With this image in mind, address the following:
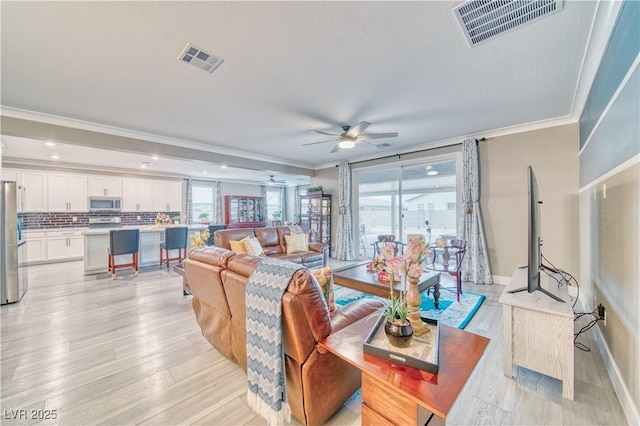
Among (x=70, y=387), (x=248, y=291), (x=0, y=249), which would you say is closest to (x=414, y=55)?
(x=248, y=291)

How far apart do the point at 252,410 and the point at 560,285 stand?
9.16 feet

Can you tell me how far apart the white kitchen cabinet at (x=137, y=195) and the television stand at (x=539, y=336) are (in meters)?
8.86

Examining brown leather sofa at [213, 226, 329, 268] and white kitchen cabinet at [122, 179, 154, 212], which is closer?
brown leather sofa at [213, 226, 329, 268]

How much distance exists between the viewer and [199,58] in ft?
7.24

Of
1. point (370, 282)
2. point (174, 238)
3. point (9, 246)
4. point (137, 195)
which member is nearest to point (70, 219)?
point (137, 195)

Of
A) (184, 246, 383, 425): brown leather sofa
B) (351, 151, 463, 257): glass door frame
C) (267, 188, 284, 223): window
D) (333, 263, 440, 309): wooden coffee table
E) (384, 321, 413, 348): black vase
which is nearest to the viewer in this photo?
(384, 321, 413, 348): black vase

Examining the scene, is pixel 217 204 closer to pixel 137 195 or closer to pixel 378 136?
pixel 137 195

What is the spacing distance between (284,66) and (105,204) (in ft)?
24.2

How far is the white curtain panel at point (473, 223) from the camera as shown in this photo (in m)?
4.34

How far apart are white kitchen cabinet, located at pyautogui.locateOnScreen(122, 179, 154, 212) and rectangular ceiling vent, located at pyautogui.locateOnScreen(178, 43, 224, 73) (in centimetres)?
673

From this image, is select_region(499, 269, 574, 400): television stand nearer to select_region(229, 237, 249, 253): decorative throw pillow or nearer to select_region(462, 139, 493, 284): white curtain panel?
select_region(462, 139, 493, 284): white curtain panel

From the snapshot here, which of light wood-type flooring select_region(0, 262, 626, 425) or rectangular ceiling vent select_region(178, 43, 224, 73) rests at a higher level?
rectangular ceiling vent select_region(178, 43, 224, 73)

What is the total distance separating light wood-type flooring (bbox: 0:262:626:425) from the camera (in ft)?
5.28

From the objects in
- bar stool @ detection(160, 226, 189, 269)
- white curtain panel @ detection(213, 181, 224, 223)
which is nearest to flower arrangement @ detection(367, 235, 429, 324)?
bar stool @ detection(160, 226, 189, 269)
